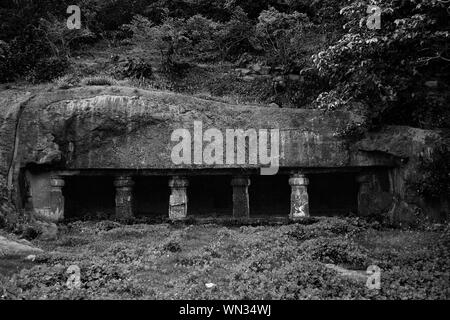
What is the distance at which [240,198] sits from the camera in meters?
18.1

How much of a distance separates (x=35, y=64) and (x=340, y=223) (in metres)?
16.3

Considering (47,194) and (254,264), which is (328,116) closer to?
(254,264)

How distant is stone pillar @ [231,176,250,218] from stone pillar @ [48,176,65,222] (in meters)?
6.23

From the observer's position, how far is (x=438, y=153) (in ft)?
50.2

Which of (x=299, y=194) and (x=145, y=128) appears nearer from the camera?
(x=145, y=128)

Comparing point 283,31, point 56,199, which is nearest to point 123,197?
point 56,199

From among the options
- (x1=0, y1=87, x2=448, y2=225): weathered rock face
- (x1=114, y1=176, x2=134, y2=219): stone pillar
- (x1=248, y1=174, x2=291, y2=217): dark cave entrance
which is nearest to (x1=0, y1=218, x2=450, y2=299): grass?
(x1=114, y1=176, x2=134, y2=219): stone pillar

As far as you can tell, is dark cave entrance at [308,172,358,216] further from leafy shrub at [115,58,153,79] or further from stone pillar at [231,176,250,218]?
leafy shrub at [115,58,153,79]

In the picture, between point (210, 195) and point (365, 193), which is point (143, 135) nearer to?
point (210, 195)

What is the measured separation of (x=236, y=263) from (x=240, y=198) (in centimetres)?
641

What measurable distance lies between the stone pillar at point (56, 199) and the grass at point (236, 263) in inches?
66.6

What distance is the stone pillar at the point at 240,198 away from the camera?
18.1 meters

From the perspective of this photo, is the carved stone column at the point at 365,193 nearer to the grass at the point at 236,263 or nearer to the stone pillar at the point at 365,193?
the stone pillar at the point at 365,193
